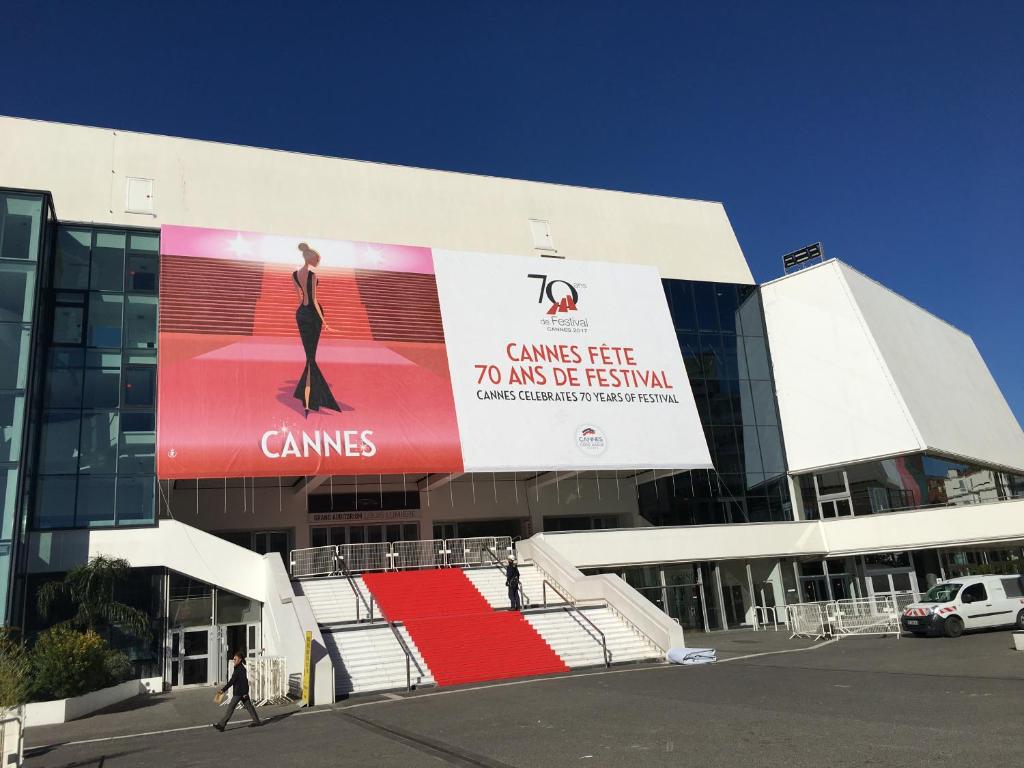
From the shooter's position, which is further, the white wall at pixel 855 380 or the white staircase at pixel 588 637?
the white wall at pixel 855 380

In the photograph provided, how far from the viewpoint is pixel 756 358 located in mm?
34719

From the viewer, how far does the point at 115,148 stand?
2873 centimetres

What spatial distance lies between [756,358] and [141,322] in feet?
78.1

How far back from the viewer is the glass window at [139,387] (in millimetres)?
24281

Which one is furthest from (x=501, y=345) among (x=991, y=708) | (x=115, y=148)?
(x=991, y=708)

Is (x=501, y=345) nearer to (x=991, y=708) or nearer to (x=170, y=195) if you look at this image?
(x=170, y=195)

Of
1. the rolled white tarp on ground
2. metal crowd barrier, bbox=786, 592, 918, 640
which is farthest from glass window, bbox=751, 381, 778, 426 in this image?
the rolled white tarp on ground

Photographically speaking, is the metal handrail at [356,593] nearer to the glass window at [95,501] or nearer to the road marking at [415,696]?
the road marking at [415,696]

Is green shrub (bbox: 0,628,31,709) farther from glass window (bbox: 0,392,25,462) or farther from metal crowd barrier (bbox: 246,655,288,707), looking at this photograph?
glass window (bbox: 0,392,25,462)

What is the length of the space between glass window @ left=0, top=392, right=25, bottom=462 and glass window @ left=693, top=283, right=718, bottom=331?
24558 millimetres

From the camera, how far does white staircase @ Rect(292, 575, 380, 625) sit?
22375 mm

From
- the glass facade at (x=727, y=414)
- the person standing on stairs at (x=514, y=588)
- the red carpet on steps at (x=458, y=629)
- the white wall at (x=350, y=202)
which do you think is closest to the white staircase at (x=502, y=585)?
the red carpet on steps at (x=458, y=629)

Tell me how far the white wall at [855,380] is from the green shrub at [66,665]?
25.6m

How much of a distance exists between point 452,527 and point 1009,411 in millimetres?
32126
